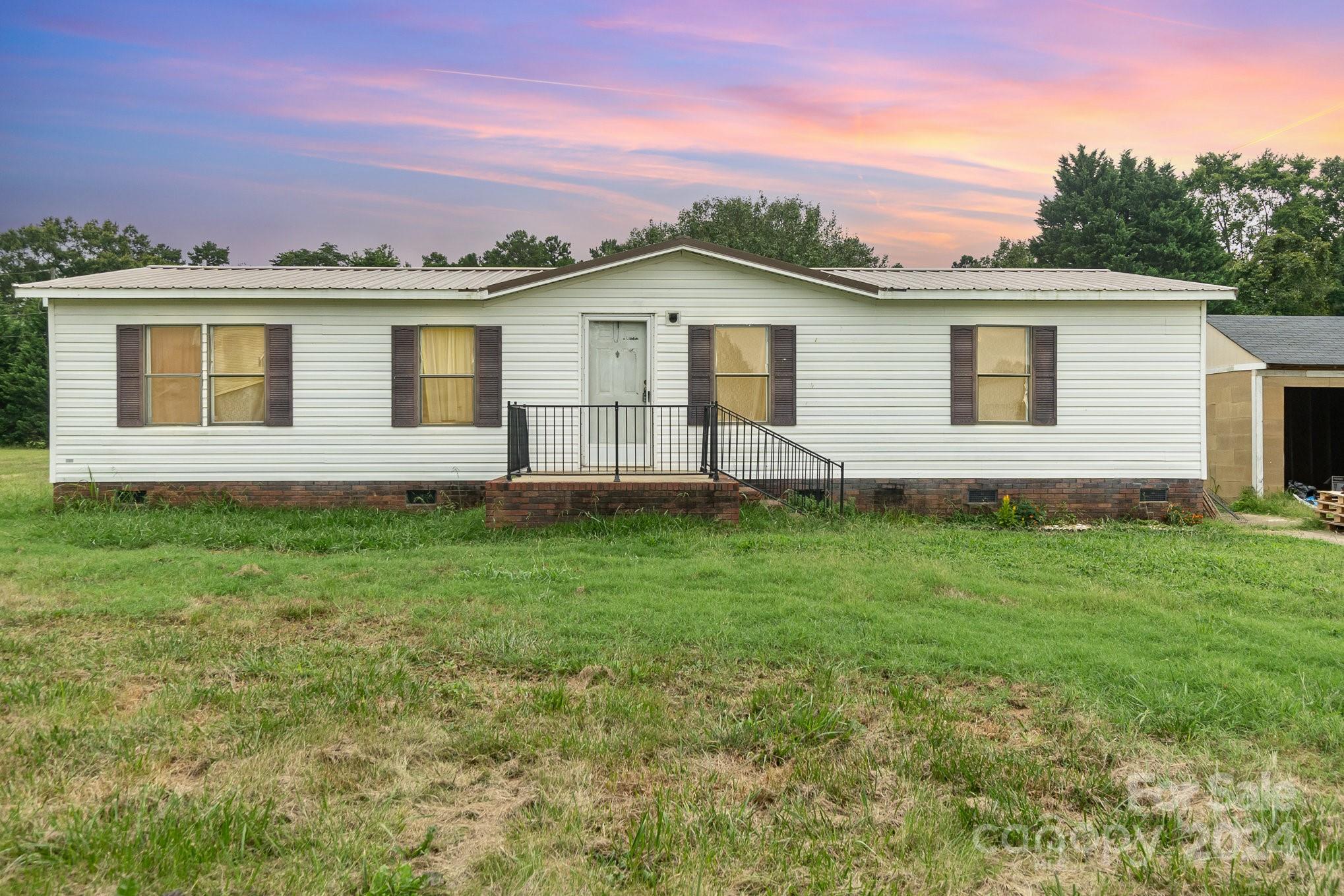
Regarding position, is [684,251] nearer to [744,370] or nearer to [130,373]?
[744,370]

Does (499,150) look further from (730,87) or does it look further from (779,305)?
(779,305)

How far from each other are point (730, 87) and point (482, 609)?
15.3m

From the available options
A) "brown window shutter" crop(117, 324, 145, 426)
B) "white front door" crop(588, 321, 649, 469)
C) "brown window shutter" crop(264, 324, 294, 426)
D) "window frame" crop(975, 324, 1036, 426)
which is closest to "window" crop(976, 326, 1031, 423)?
"window frame" crop(975, 324, 1036, 426)

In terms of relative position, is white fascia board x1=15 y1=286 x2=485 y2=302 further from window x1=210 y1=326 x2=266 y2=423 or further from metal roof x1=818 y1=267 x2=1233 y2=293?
metal roof x1=818 y1=267 x2=1233 y2=293

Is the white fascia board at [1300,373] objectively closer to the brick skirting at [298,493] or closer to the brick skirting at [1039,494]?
the brick skirting at [1039,494]

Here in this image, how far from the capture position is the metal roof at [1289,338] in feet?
46.2

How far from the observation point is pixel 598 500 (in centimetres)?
930

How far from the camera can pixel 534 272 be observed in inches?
449

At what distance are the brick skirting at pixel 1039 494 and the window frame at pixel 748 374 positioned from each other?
1631mm

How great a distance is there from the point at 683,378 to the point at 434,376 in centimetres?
368

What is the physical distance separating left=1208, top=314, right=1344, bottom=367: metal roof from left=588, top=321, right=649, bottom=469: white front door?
11518mm

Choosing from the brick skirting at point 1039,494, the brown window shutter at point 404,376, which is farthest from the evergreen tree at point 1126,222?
the brown window shutter at point 404,376

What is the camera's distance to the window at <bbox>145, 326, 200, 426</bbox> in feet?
36.7

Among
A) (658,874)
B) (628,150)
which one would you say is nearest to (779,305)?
(658,874)
